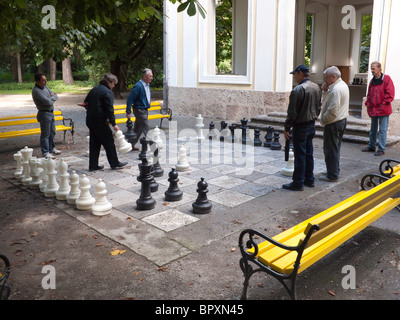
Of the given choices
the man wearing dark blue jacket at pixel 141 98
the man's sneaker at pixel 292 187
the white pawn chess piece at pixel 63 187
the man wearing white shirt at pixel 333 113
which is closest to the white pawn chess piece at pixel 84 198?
the white pawn chess piece at pixel 63 187

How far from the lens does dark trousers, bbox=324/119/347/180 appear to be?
619cm

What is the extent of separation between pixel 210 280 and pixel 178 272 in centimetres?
32

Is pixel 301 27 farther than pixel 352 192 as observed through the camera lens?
Yes

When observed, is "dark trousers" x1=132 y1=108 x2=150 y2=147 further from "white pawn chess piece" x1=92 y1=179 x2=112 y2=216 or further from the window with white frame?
the window with white frame

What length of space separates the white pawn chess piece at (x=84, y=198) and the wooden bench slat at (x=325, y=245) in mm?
2973

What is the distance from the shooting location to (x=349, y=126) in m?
10.3

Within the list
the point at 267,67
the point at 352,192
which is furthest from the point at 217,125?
the point at 352,192

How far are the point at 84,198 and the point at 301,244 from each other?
3.27 m

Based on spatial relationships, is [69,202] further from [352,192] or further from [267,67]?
[267,67]

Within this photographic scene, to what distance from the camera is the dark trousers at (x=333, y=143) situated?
6.19 m

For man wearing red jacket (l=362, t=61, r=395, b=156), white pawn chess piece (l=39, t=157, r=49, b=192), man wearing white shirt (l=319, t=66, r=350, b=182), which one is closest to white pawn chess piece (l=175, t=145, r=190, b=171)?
white pawn chess piece (l=39, t=157, r=49, b=192)

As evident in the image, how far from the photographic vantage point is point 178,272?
3.62m

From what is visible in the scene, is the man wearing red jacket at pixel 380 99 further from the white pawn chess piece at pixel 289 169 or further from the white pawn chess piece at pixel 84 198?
the white pawn chess piece at pixel 84 198

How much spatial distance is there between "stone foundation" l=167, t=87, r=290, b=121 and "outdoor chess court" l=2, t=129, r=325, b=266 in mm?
3570
